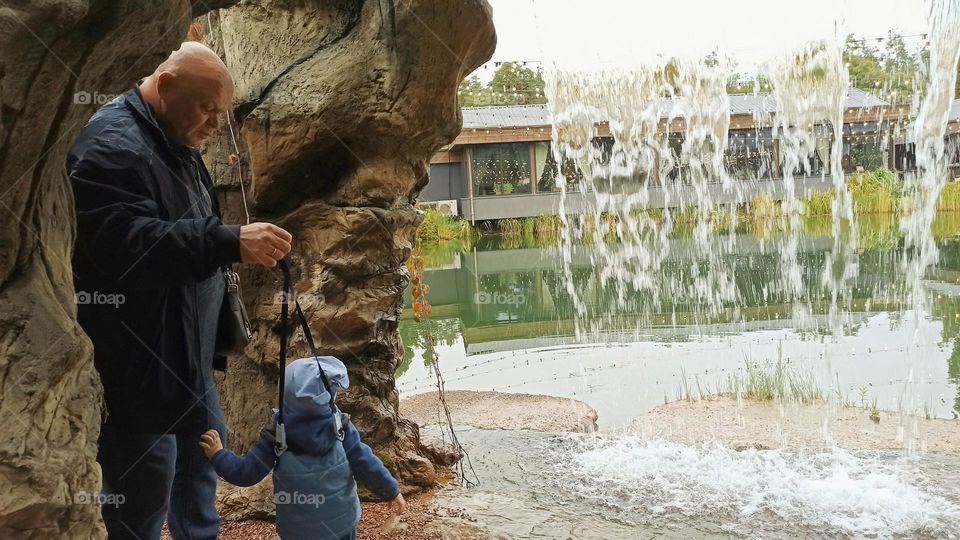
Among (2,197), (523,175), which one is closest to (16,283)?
(2,197)

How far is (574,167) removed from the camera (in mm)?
22297

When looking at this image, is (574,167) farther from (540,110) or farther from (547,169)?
(540,110)

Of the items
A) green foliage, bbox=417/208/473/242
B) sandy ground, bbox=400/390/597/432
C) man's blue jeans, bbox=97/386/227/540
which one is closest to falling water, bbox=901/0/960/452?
sandy ground, bbox=400/390/597/432

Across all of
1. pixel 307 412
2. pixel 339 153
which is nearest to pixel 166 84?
pixel 307 412

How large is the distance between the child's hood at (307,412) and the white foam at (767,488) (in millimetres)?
1761

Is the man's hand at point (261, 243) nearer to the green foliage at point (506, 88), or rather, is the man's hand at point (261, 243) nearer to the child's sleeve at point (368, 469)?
the child's sleeve at point (368, 469)

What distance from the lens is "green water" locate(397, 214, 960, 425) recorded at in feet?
21.2

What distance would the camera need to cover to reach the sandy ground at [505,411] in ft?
16.6

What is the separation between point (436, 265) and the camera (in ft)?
50.4

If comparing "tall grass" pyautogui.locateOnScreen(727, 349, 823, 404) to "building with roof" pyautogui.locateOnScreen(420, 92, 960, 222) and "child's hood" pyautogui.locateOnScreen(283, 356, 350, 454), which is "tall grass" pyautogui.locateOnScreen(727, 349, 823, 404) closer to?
"child's hood" pyautogui.locateOnScreen(283, 356, 350, 454)

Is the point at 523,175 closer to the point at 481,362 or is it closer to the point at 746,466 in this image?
the point at 481,362

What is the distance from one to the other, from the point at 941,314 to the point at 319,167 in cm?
739

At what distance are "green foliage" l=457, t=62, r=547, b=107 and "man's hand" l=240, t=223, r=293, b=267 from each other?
29610 millimetres

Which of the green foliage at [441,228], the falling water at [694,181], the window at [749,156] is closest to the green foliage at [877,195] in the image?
the falling water at [694,181]
